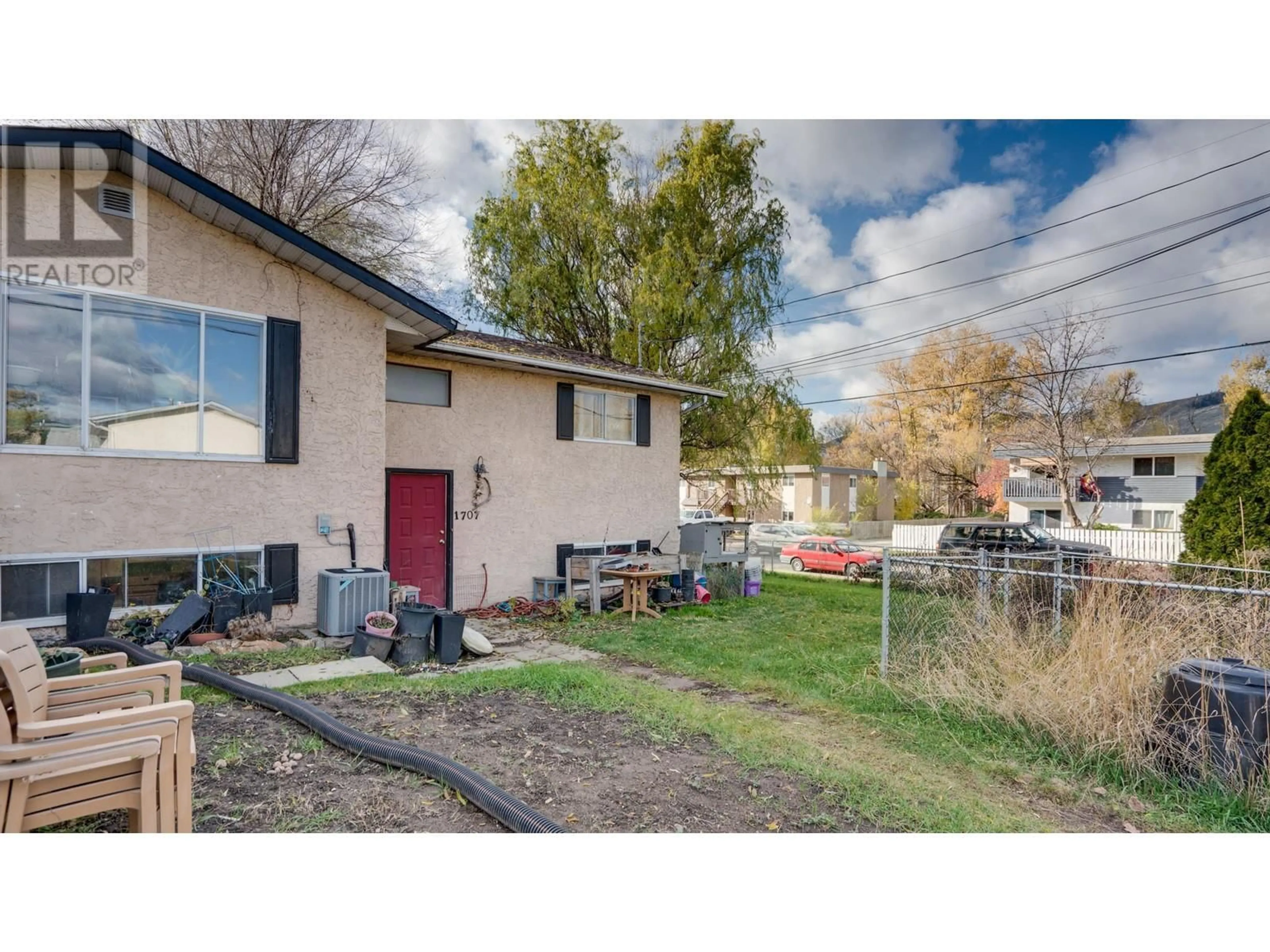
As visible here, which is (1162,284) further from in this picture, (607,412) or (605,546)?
(605,546)

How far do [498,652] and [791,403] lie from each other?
11236 millimetres

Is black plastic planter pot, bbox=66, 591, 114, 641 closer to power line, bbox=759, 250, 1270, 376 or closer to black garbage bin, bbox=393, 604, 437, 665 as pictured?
black garbage bin, bbox=393, 604, 437, 665

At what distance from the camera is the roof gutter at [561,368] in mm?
8852

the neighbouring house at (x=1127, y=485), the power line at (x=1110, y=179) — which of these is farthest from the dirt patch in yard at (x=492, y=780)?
the neighbouring house at (x=1127, y=485)

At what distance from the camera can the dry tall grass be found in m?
4.01

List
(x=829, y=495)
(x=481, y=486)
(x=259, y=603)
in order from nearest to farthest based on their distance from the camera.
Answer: (x=259, y=603) < (x=481, y=486) < (x=829, y=495)

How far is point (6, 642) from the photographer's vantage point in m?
2.79

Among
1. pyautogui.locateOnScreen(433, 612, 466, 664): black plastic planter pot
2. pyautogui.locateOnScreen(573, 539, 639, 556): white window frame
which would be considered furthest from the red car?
pyautogui.locateOnScreen(433, 612, 466, 664): black plastic planter pot

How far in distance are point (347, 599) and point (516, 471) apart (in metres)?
3.48

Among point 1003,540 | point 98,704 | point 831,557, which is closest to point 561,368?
point 98,704

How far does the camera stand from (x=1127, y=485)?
79.7 feet

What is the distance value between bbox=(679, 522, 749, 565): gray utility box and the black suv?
168 inches
